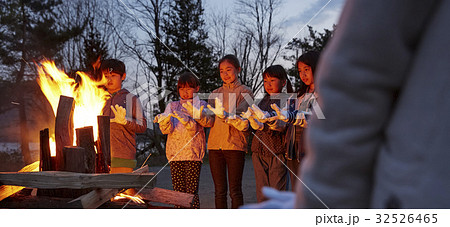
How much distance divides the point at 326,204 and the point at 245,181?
13.4ft

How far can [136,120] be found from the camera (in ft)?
8.68

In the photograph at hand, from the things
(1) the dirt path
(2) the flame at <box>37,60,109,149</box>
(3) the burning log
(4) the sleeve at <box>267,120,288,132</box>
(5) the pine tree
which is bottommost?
(1) the dirt path

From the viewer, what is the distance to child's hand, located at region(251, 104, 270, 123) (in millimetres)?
2320

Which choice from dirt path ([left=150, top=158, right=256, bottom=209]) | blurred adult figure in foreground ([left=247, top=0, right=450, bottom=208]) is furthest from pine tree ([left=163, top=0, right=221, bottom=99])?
blurred adult figure in foreground ([left=247, top=0, right=450, bottom=208])

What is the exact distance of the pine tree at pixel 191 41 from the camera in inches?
209

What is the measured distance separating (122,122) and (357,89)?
2.30m

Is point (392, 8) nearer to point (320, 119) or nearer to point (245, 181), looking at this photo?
point (320, 119)

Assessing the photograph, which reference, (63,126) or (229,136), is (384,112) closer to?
(63,126)

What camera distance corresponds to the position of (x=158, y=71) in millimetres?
5664

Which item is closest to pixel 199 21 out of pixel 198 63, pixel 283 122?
pixel 198 63

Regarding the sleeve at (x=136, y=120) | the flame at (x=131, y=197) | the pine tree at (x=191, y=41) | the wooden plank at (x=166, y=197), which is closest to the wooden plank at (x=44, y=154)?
the flame at (x=131, y=197)

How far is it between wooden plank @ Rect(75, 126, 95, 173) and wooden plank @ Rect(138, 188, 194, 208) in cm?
30

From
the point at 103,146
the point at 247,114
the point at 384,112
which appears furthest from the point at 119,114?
the point at 384,112

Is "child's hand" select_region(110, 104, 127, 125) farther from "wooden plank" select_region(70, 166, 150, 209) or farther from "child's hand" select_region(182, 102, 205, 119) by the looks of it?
"wooden plank" select_region(70, 166, 150, 209)
